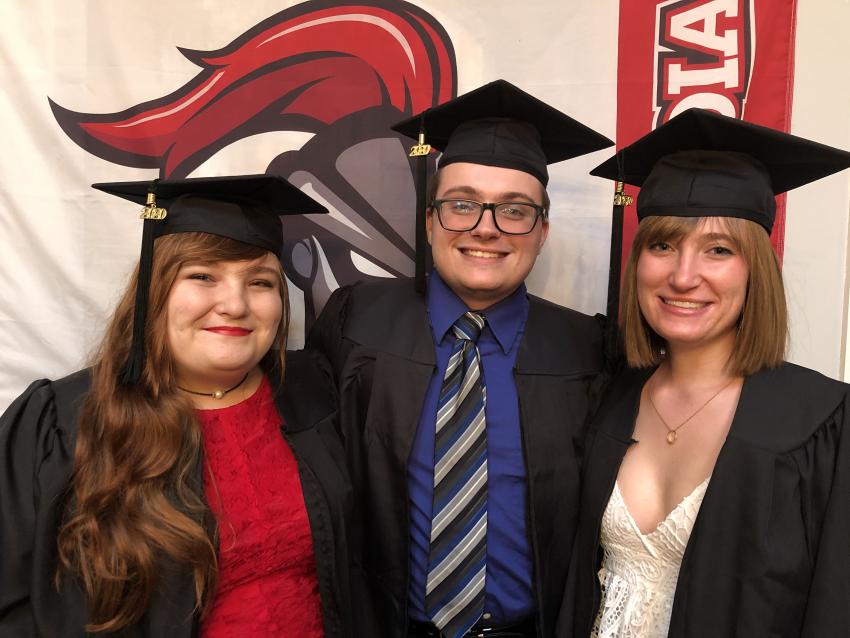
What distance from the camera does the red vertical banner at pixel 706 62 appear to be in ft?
6.89

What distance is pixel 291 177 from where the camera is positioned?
7.35 ft

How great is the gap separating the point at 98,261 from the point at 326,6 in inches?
50.7

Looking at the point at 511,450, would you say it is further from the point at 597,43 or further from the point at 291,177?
the point at 597,43

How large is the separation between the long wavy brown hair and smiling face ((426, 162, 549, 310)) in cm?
59

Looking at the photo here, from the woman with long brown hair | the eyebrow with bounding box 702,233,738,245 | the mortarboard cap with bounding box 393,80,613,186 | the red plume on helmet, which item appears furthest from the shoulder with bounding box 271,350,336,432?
the eyebrow with bounding box 702,233,738,245

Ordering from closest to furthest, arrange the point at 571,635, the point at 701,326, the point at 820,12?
the point at 701,326
the point at 571,635
the point at 820,12

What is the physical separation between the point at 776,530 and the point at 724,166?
87 cm

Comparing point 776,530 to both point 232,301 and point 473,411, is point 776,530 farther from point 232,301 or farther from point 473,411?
point 232,301

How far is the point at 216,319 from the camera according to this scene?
1.48 meters

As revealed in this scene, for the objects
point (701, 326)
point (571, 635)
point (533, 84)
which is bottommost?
point (571, 635)

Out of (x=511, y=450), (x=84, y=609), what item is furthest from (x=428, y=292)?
(x=84, y=609)

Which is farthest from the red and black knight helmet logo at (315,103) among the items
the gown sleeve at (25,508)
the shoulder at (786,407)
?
the shoulder at (786,407)

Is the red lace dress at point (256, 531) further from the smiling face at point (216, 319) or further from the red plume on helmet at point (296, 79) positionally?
the red plume on helmet at point (296, 79)

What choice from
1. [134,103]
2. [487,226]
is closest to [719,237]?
[487,226]
